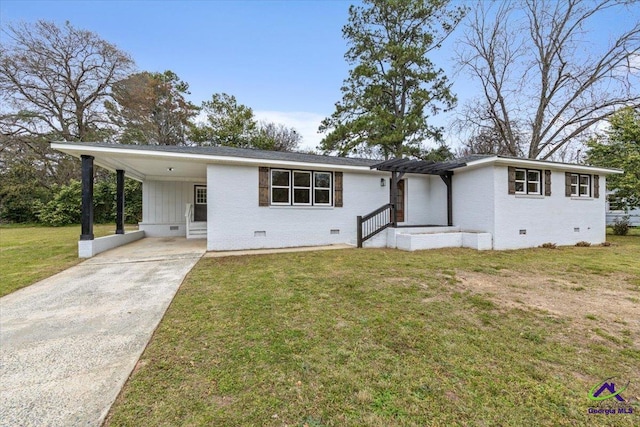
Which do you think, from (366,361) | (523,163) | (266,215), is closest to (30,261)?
(266,215)

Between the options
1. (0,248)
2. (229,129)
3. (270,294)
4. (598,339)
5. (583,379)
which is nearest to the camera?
(583,379)

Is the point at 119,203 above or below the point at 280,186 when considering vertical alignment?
below

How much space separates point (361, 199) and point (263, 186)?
3754 millimetres

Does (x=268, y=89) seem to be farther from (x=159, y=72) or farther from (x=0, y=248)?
(x=0, y=248)

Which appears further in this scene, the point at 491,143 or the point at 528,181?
the point at 491,143

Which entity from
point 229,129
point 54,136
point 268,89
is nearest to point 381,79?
point 268,89

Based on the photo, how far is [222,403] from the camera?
187cm

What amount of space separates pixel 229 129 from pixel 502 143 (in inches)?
820

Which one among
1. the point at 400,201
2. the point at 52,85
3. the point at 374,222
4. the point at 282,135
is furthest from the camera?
the point at 282,135

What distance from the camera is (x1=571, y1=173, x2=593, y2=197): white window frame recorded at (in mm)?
10586

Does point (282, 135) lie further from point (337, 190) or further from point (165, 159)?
point (165, 159)

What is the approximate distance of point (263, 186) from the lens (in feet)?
28.3

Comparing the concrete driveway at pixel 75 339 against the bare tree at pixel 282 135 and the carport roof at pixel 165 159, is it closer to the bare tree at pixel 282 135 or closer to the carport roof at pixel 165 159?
the carport roof at pixel 165 159

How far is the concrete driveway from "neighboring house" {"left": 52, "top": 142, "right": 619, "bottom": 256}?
317cm
